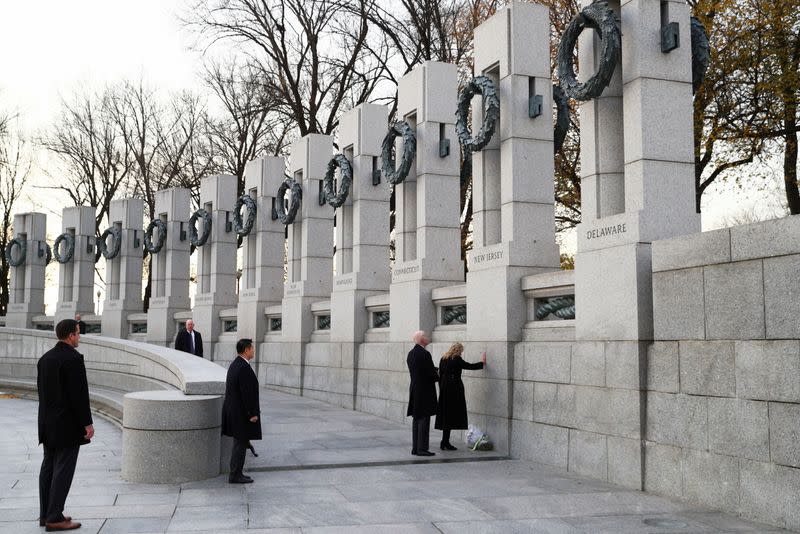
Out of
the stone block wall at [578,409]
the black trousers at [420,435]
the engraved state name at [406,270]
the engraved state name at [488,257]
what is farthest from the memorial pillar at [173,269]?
the stone block wall at [578,409]

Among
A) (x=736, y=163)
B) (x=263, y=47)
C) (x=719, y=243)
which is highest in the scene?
(x=263, y=47)

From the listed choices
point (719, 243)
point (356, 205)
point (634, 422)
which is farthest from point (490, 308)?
point (356, 205)

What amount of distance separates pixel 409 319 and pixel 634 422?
666 cm

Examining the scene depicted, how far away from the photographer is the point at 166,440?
383 inches

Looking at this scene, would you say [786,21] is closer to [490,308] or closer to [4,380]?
[490,308]

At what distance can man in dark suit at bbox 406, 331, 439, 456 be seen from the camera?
1193 centimetres

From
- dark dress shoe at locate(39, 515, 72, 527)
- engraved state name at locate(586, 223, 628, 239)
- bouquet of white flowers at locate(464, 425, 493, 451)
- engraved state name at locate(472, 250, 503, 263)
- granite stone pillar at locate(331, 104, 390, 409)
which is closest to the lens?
dark dress shoe at locate(39, 515, 72, 527)

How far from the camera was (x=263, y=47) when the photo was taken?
31969mm

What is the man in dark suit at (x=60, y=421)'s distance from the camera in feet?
25.1

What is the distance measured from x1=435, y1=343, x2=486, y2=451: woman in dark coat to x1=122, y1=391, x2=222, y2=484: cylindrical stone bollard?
3.72 m

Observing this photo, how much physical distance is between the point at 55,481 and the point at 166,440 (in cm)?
218

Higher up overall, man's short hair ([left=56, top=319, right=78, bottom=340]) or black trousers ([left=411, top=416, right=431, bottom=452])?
man's short hair ([left=56, top=319, right=78, bottom=340])

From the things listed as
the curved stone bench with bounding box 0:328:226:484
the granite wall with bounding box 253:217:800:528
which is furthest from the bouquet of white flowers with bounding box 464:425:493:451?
the curved stone bench with bounding box 0:328:226:484

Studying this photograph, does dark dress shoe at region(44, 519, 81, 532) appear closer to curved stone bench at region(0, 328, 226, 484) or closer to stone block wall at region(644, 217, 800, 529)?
curved stone bench at region(0, 328, 226, 484)
